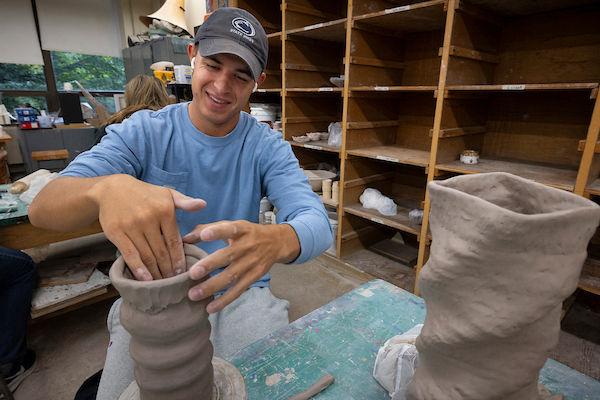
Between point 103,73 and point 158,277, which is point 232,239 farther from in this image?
point 103,73

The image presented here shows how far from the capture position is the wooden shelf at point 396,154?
2.27 metres

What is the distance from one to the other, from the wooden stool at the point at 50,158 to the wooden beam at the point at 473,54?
4376 millimetres

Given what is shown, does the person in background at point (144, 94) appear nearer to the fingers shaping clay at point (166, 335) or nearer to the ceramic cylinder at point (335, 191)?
the ceramic cylinder at point (335, 191)

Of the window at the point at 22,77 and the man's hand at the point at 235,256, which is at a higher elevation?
the window at the point at 22,77

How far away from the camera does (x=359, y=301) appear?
4.23ft

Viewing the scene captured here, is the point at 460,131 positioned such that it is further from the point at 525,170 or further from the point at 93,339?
the point at 93,339

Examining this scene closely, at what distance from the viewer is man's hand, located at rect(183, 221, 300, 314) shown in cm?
70

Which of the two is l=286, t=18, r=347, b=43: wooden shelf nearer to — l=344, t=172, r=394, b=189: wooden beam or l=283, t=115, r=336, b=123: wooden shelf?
l=283, t=115, r=336, b=123: wooden shelf

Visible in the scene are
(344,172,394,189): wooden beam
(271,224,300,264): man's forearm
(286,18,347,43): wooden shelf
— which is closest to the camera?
(271,224,300,264): man's forearm

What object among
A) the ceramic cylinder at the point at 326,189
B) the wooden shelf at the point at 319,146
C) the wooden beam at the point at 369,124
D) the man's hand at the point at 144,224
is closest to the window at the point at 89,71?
the wooden shelf at the point at 319,146

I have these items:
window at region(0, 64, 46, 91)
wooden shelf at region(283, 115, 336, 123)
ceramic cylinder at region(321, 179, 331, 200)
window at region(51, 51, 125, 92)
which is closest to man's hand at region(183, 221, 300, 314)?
ceramic cylinder at region(321, 179, 331, 200)

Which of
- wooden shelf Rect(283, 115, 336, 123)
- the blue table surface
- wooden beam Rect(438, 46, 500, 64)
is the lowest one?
the blue table surface

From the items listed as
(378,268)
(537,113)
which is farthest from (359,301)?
Result: (537,113)

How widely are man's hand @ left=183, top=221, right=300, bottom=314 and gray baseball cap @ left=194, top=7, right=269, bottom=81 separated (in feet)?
2.01
